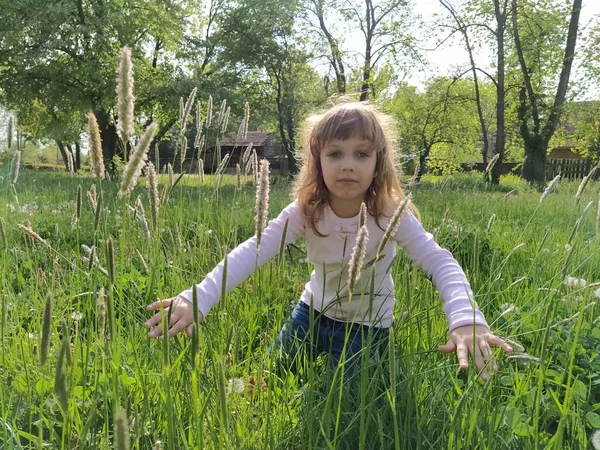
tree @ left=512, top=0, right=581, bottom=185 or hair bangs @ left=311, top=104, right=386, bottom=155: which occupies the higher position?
tree @ left=512, top=0, right=581, bottom=185

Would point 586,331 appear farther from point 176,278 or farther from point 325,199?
point 176,278

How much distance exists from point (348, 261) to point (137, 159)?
1785mm

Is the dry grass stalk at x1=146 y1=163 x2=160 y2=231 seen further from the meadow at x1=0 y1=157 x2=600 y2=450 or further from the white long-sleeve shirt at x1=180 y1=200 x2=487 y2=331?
the white long-sleeve shirt at x1=180 y1=200 x2=487 y2=331

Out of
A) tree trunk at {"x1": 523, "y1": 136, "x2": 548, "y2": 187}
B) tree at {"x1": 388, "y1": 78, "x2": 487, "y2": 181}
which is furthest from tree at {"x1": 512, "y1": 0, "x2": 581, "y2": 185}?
tree at {"x1": 388, "y1": 78, "x2": 487, "y2": 181}

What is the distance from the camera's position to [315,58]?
2511 centimetres

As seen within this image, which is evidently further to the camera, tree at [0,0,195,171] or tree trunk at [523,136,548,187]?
tree trunk at [523,136,548,187]

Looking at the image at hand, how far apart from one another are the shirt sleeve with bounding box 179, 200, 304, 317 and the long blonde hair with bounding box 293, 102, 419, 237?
96mm

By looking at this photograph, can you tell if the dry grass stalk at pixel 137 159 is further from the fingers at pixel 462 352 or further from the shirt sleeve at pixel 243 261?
the fingers at pixel 462 352

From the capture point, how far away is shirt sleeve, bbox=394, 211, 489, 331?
1573 millimetres

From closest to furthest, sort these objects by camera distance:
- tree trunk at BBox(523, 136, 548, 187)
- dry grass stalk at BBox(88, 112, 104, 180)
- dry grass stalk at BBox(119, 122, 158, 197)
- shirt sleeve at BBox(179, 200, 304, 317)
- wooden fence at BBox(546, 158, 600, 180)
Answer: dry grass stalk at BBox(119, 122, 158, 197), dry grass stalk at BBox(88, 112, 104, 180), shirt sleeve at BBox(179, 200, 304, 317), wooden fence at BBox(546, 158, 600, 180), tree trunk at BBox(523, 136, 548, 187)

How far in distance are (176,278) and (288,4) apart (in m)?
24.8

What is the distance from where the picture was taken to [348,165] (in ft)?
7.46

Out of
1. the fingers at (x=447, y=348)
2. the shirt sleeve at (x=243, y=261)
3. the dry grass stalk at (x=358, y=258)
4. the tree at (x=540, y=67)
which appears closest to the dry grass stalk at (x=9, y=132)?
the shirt sleeve at (x=243, y=261)

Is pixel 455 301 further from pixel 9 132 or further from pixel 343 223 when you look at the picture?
pixel 9 132
